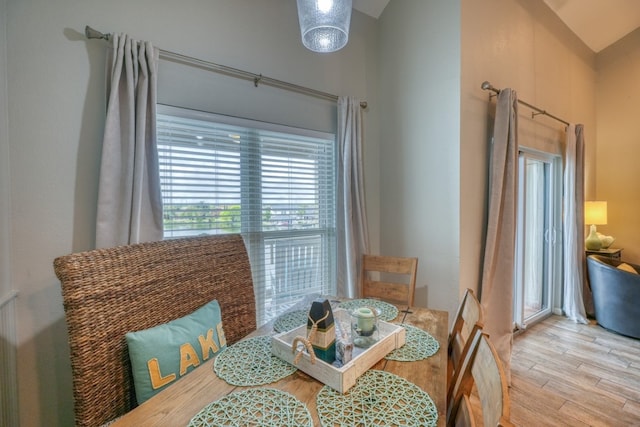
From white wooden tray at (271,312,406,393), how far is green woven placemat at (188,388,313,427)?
0.11 meters

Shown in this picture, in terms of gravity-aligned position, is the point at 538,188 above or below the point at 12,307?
above

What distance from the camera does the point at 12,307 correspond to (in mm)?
1332

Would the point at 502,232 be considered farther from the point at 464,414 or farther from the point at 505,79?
the point at 464,414

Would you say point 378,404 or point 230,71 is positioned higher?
point 230,71

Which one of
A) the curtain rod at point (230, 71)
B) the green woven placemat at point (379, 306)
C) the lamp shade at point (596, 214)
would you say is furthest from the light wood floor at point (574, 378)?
the curtain rod at point (230, 71)

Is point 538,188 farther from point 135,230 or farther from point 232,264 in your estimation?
point 135,230

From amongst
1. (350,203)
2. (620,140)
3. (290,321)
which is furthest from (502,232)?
(620,140)

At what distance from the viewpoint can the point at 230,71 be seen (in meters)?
1.89

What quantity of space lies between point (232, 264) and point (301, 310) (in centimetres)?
48

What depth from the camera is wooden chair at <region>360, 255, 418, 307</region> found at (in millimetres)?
1883

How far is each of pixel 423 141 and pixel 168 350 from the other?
2.11m

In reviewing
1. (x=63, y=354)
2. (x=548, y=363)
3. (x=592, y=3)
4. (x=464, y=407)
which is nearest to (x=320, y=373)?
(x=464, y=407)

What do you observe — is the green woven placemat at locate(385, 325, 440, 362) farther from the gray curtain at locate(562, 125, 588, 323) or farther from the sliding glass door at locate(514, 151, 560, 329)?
the gray curtain at locate(562, 125, 588, 323)

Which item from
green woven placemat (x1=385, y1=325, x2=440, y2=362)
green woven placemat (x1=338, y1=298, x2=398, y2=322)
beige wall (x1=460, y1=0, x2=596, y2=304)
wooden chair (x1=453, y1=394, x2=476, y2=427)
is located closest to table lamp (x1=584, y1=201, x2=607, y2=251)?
beige wall (x1=460, y1=0, x2=596, y2=304)
